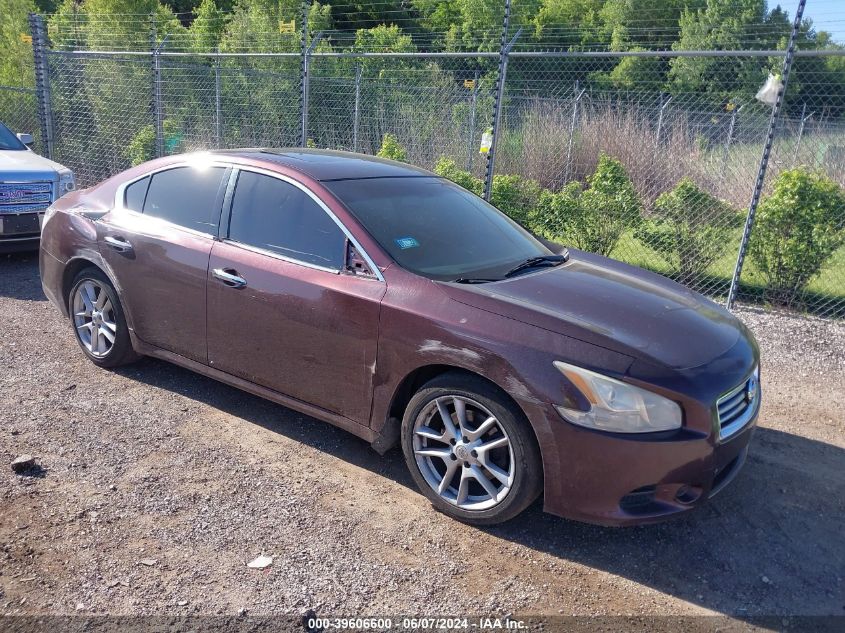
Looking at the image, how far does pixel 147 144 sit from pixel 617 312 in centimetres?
1185

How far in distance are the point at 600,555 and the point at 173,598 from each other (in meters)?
1.86

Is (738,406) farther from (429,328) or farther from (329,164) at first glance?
(329,164)

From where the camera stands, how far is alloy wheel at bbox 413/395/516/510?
3357 millimetres

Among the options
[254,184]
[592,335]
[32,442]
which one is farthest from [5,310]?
[592,335]

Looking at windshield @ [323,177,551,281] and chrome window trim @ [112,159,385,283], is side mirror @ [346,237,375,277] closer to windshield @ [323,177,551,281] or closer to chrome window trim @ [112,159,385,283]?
chrome window trim @ [112,159,385,283]

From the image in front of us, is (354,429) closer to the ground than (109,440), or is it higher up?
higher up

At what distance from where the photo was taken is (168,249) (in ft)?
14.9

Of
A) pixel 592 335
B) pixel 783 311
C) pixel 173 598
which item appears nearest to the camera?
pixel 173 598

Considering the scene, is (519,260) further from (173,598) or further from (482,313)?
(173,598)

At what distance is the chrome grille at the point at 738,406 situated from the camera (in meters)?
3.27

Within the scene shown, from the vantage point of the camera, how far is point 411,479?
392 centimetres

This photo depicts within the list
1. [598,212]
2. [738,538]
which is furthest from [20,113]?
[738,538]

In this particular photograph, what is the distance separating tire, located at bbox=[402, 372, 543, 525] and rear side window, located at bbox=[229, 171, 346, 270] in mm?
950

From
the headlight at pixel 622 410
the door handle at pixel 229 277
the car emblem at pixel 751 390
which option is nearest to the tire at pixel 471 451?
the headlight at pixel 622 410
